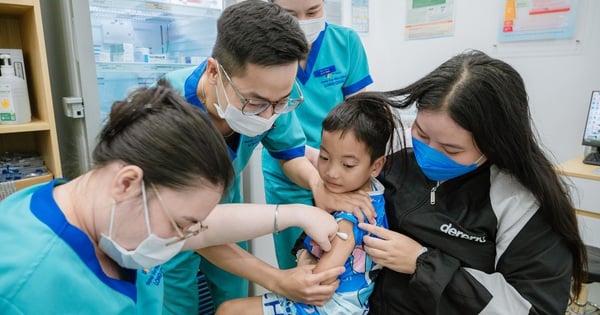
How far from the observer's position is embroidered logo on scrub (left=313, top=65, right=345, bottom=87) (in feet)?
5.33

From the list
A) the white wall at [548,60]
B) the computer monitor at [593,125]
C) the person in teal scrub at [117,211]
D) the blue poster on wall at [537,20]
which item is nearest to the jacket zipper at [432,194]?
the person in teal scrub at [117,211]

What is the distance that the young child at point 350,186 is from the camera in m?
1.08

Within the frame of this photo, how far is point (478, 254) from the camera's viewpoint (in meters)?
1.03

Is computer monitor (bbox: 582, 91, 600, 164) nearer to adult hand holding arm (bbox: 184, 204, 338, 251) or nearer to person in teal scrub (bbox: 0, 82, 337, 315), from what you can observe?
adult hand holding arm (bbox: 184, 204, 338, 251)

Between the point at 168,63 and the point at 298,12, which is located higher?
the point at 298,12

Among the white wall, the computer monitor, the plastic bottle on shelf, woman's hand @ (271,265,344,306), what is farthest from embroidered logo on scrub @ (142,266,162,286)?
the computer monitor

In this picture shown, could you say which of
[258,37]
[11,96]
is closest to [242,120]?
[258,37]

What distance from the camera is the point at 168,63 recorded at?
6.72ft

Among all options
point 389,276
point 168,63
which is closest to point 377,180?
point 389,276

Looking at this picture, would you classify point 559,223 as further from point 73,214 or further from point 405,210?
point 73,214

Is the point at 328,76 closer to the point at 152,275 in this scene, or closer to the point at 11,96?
the point at 152,275

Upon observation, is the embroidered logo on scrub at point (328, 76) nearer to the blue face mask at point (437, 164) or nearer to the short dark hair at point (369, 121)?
the short dark hair at point (369, 121)

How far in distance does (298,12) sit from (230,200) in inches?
29.4

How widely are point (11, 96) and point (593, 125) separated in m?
3.05
